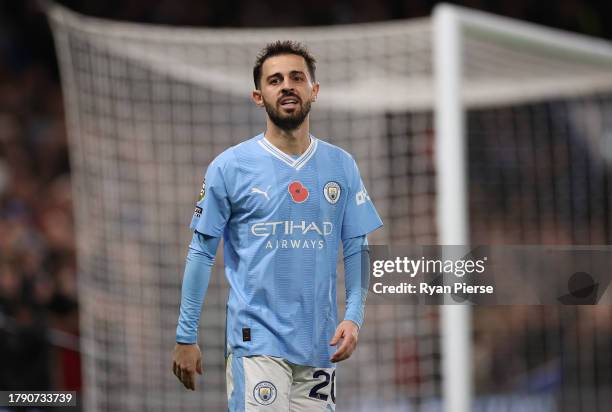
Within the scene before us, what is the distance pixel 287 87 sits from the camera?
8.21 feet

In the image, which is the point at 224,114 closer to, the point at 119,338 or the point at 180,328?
the point at 119,338

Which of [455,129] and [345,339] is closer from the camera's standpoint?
[345,339]

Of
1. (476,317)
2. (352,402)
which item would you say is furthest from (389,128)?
(476,317)

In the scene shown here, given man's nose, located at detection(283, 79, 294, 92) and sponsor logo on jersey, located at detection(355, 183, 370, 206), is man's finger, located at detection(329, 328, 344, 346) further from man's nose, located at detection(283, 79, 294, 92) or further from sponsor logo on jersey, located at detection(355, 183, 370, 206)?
man's nose, located at detection(283, 79, 294, 92)

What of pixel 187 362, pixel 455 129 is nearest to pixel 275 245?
pixel 187 362

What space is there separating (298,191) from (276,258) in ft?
0.56

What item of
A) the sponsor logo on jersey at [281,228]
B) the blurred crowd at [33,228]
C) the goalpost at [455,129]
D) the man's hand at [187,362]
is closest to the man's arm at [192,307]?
the man's hand at [187,362]

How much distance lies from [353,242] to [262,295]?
0.28 meters

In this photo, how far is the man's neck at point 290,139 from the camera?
2.61 m

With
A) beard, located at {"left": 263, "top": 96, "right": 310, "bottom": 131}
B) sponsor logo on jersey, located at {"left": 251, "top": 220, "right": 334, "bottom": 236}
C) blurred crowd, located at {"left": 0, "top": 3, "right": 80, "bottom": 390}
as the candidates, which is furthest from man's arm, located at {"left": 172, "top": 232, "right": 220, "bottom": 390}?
blurred crowd, located at {"left": 0, "top": 3, "right": 80, "bottom": 390}

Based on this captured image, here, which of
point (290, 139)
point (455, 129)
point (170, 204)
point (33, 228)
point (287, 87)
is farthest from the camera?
point (33, 228)

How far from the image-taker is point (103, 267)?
521 centimetres

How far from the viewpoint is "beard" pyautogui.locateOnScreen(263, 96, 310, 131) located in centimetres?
254

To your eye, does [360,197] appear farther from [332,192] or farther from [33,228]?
[33,228]
